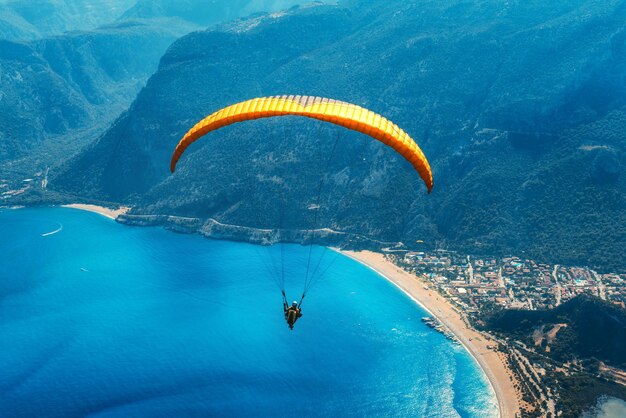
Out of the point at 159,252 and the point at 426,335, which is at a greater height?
the point at 159,252

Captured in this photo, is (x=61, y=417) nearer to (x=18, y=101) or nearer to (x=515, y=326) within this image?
(x=515, y=326)

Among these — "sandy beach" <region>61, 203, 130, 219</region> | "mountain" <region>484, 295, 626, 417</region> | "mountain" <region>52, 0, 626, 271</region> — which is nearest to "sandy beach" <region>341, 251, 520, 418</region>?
"mountain" <region>484, 295, 626, 417</region>

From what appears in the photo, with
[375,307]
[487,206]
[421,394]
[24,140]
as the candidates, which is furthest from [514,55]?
[24,140]

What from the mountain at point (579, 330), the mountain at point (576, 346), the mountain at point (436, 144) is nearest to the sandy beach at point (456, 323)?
the mountain at point (576, 346)

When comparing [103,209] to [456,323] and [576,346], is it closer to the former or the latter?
[456,323]

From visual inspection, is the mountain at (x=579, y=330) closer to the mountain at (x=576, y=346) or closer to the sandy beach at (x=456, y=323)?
the mountain at (x=576, y=346)
